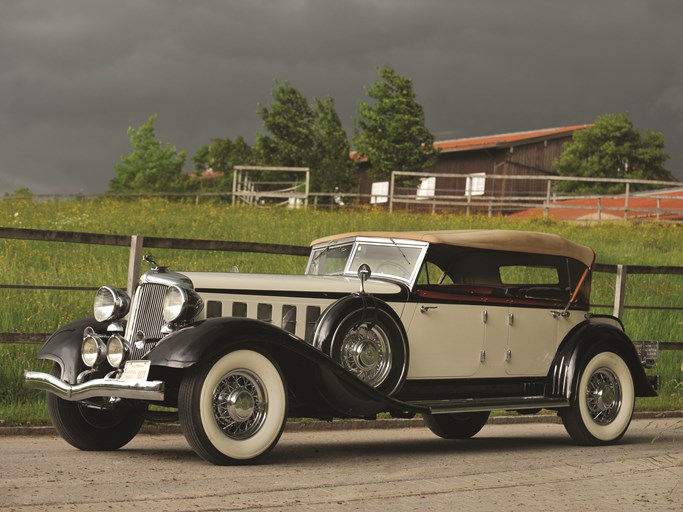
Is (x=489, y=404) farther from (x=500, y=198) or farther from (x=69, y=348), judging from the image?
(x=500, y=198)

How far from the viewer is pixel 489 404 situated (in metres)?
8.62

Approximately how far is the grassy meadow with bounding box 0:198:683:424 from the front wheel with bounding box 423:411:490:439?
7.44 ft

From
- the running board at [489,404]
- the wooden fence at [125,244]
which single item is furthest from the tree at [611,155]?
the running board at [489,404]

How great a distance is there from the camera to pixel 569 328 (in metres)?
9.59

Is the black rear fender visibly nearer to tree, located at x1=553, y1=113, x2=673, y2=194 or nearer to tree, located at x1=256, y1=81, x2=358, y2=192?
tree, located at x1=256, y1=81, x2=358, y2=192

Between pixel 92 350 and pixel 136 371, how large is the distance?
2.70 ft

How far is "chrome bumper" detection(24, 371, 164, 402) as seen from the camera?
6883 millimetres

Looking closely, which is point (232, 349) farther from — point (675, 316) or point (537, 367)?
point (675, 316)

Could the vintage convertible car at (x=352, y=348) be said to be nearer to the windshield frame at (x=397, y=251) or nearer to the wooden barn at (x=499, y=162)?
the windshield frame at (x=397, y=251)

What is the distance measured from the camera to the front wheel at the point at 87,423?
26.5 ft

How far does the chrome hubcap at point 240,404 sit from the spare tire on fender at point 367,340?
771mm

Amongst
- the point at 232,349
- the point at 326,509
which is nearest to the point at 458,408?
the point at 232,349

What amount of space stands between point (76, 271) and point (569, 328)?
9.50 m

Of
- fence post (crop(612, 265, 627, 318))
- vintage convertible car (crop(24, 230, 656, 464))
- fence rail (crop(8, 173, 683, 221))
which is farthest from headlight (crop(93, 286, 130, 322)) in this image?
fence rail (crop(8, 173, 683, 221))
